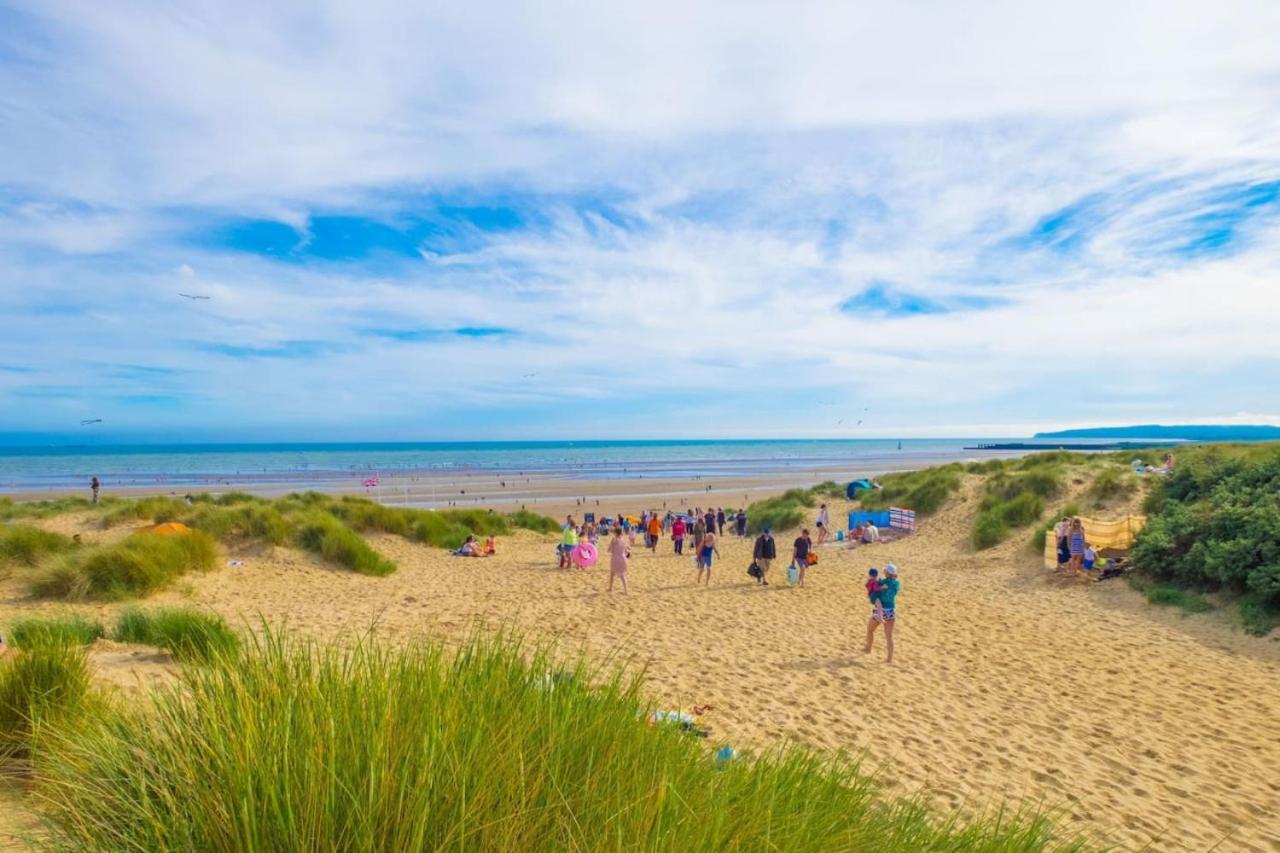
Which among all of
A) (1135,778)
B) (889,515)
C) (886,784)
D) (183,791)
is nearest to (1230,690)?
(1135,778)

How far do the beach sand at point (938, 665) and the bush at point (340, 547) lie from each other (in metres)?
0.37

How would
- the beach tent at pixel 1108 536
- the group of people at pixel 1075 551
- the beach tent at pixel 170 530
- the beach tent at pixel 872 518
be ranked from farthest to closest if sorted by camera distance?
the beach tent at pixel 872 518, the beach tent at pixel 1108 536, the group of people at pixel 1075 551, the beach tent at pixel 170 530

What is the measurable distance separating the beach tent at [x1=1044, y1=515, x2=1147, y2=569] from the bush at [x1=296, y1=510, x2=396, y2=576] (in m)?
15.3

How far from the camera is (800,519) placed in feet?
89.9

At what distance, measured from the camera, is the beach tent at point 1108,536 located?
1628cm

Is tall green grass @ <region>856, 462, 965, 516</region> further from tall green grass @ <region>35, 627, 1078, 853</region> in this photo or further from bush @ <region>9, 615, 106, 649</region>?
tall green grass @ <region>35, 627, 1078, 853</region>

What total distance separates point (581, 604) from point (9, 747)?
31.1 ft

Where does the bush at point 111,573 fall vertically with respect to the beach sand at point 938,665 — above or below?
above

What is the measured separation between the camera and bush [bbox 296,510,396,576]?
15.5 meters

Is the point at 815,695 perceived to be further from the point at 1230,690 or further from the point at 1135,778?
the point at 1230,690

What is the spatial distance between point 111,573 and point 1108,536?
2013cm

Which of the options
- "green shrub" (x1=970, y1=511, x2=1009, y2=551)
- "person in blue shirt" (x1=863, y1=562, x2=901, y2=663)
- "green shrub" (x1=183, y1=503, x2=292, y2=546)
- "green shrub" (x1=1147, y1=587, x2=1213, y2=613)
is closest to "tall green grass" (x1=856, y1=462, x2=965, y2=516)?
"green shrub" (x1=970, y1=511, x2=1009, y2=551)

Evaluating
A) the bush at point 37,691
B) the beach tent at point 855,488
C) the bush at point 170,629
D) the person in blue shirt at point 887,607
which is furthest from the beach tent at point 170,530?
the beach tent at point 855,488

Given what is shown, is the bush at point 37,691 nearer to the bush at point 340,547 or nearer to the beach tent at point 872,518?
the bush at point 340,547
